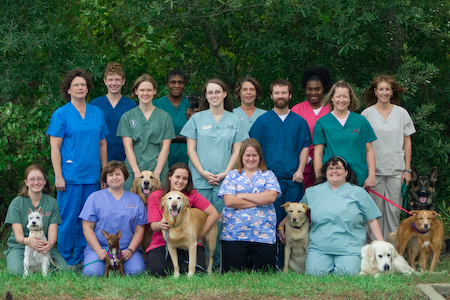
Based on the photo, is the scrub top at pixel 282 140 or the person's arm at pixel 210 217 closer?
the person's arm at pixel 210 217

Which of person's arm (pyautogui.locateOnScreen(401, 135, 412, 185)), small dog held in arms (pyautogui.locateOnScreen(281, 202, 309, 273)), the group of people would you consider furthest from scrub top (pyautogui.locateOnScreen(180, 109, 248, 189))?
person's arm (pyautogui.locateOnScreen(401, 135, 412, 185))

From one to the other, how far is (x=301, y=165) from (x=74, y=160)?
2.52 m

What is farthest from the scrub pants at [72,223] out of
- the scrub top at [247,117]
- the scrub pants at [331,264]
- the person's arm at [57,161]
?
the scrub pants at [331,264]

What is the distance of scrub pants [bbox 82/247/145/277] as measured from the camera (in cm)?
512

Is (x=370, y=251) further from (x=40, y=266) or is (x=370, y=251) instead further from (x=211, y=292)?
(x=40, y=266)

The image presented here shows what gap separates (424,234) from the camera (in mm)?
5457

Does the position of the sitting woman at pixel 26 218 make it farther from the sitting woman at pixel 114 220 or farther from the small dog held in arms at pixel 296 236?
the small dog held in arms at pixel 296 236

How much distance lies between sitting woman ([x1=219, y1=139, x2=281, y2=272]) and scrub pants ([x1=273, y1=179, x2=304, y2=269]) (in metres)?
0.39

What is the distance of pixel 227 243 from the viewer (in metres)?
5.32

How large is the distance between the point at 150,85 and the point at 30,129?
6.26 ft

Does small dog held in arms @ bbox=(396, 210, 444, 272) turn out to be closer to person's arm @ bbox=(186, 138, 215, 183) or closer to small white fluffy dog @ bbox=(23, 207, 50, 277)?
person's arm @ bbox=(186, 138, 215, 183)

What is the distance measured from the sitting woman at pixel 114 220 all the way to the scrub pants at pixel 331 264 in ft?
5.67

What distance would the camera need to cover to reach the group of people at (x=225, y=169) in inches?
206

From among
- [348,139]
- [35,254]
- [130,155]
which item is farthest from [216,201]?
[35,254]
